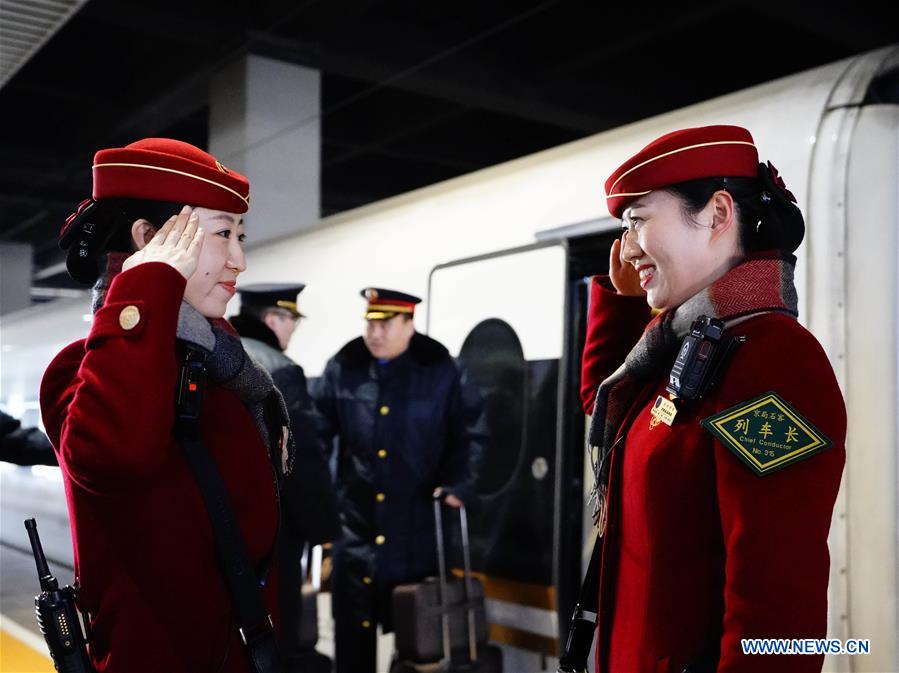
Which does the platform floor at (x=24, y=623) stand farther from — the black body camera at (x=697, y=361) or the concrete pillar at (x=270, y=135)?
the concrete pillar at (x=270, y=135)

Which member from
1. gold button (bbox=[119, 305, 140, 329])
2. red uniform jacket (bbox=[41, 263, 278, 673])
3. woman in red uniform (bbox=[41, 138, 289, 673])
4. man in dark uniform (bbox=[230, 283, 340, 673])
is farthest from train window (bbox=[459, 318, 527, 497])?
gold button (bbox=[119, 305, 140, 329])

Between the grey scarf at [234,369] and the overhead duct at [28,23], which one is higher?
A: the overhead duct at [28,23]

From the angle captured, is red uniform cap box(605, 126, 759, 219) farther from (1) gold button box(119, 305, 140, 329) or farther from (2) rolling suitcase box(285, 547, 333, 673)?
(2) rolling suitcase box(285, 547, 333, 673)

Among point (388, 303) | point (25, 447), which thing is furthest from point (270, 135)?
point (25, 447)

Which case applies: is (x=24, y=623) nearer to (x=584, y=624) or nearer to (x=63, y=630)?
(x=63, y=630)

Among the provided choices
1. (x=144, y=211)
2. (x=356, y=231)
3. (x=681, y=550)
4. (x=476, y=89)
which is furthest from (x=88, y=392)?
(x=476, y=89)

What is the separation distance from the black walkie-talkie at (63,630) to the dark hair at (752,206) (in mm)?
1286

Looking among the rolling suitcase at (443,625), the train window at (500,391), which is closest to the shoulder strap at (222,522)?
the train window at (500,391)

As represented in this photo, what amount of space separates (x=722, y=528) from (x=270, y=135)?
627 cm

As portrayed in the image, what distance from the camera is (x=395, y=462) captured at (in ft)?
13.6

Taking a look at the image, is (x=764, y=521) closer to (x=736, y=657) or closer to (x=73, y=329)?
(x=736, y=657)

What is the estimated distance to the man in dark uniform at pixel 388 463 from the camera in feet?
13.3

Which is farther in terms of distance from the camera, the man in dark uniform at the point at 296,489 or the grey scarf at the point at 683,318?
the man in dark uniform at the point at 296,489

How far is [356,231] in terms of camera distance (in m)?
4.70
